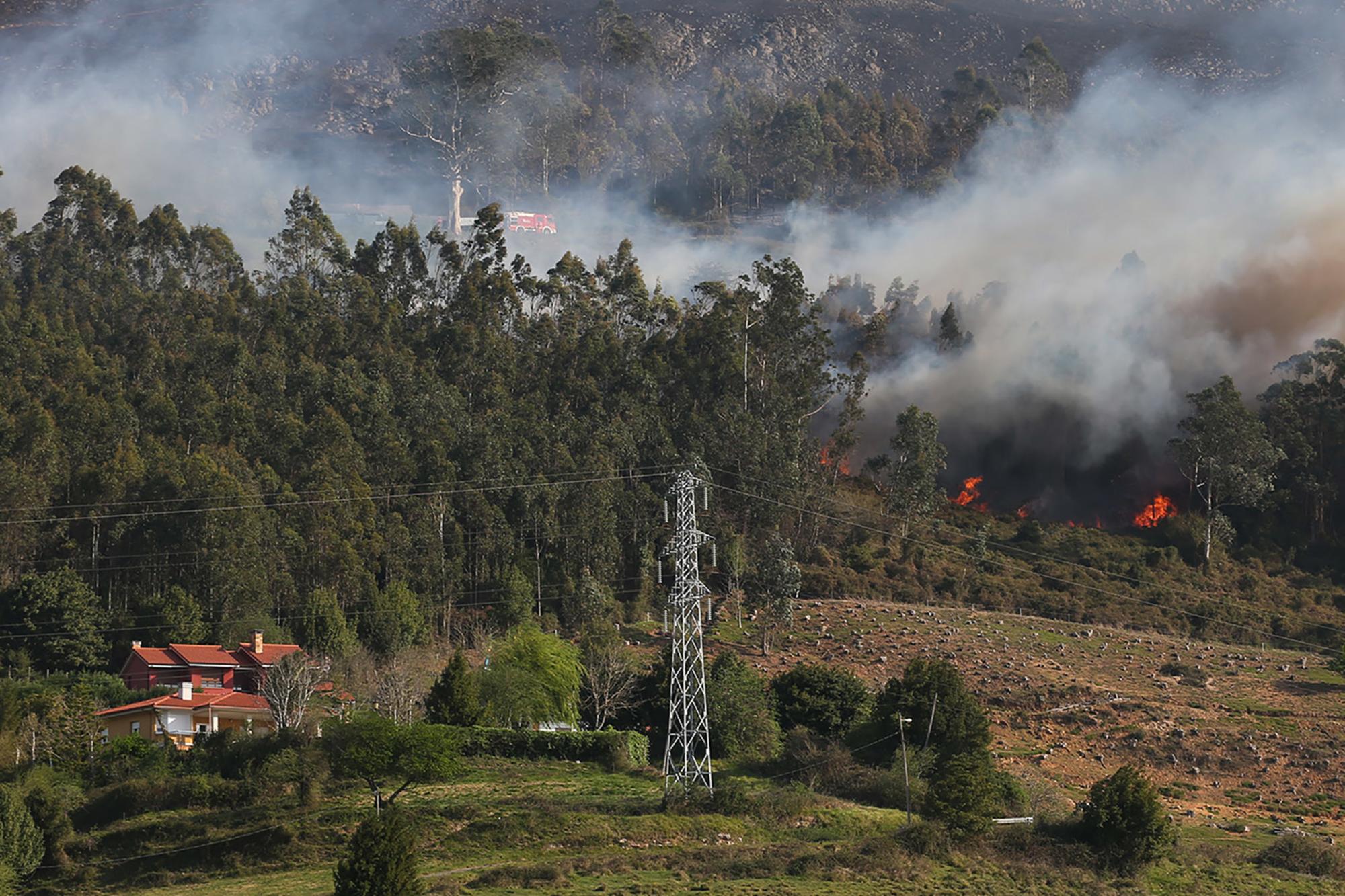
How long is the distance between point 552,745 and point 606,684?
7224 millimetres

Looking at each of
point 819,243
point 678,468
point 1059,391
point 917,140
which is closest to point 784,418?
point 678,468

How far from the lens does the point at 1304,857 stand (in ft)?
202

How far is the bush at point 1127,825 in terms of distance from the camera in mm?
60812

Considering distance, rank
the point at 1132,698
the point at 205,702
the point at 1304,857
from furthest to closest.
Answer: the point at 1132,698 < the point at 205,702 < the point at 1304,857

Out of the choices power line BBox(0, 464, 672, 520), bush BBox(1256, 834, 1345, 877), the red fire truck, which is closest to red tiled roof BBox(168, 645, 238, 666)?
power line BBox(0, 464, 672, 520)

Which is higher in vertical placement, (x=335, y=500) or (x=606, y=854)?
(x=335, y=500)

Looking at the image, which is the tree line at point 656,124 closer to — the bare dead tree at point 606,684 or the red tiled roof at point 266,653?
the red tiled roof at point 266,653

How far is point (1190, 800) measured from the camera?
7075 cm

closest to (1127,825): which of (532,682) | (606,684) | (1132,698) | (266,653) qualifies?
(1132,698)

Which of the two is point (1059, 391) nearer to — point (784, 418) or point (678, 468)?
point (784, 418)

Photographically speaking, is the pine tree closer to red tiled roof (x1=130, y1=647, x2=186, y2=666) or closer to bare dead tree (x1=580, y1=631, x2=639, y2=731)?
bare dead tree (x1=580, y1=631, x2=639, y2=731)

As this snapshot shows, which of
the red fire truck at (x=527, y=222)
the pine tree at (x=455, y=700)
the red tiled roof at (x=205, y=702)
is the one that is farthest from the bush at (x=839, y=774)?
the red fire truck at (x=527, y=222)

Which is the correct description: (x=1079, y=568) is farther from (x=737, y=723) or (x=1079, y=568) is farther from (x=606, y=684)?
(x=606, y=684)

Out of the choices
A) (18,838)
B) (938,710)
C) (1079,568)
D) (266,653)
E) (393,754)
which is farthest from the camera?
(1079,568)
